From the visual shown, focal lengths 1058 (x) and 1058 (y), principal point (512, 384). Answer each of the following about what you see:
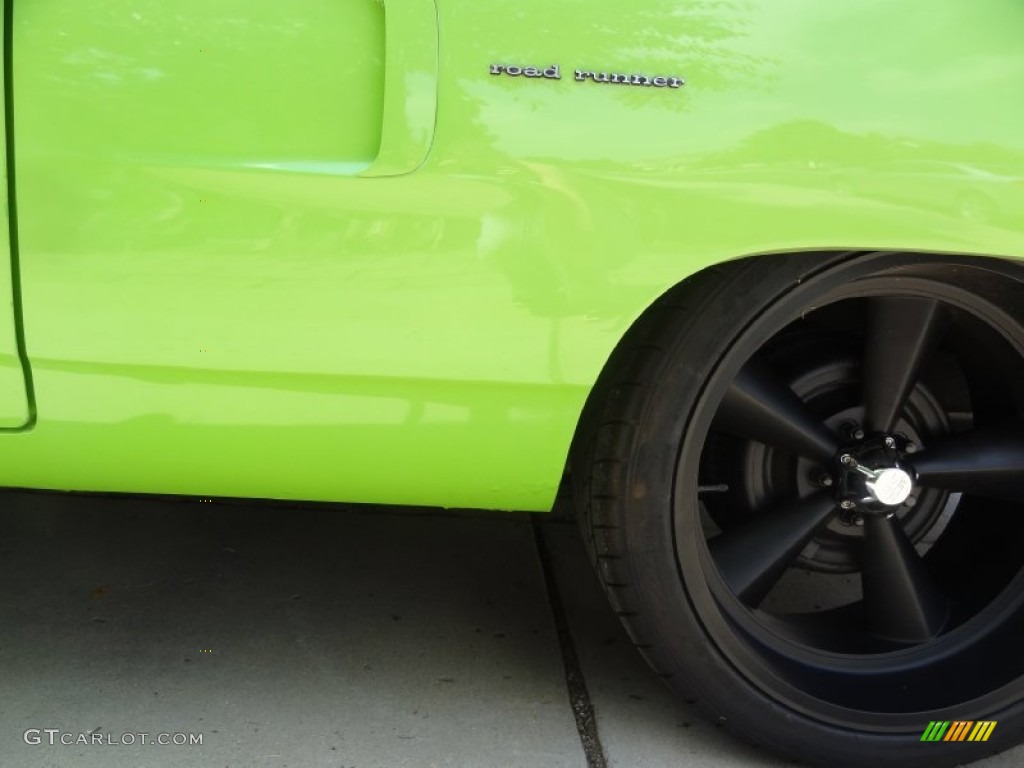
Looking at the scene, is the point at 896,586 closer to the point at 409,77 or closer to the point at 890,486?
the point at 890,486

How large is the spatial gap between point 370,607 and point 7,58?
4.70 ft

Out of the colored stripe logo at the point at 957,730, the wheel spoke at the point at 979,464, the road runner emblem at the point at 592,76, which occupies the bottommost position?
the colored stripe logo at the point at 957,730

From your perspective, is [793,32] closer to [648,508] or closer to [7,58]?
[648,508]

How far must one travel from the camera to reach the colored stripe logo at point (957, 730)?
6.62ft

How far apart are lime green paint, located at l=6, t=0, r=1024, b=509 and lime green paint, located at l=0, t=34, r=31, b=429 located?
0.09 feet

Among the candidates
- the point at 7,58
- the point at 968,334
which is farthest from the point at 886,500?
the point at 7,58

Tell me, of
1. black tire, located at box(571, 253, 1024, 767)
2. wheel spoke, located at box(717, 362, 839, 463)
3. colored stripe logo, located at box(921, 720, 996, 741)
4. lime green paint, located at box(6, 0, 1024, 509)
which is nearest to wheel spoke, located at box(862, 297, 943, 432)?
black tire, located at box(571, 253, 1024, 767)

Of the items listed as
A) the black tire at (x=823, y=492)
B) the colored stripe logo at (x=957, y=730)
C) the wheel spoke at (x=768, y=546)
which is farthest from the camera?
the wheel spoke at (x=768, y=546)

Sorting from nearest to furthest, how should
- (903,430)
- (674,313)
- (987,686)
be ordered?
1. (674,313)
2. (987,686)
3. (903,430)

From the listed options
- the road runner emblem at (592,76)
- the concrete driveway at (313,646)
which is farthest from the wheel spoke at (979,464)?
the road runner emblem at (592,76)

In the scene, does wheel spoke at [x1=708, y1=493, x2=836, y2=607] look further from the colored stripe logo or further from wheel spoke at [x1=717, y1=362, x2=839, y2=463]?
the colored stripe logo

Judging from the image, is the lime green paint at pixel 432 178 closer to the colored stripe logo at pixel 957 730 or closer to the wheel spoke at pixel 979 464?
the wheel spoke at pixel 979 464

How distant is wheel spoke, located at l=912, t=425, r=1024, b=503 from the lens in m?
2.13

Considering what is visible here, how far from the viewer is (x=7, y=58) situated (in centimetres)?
157
